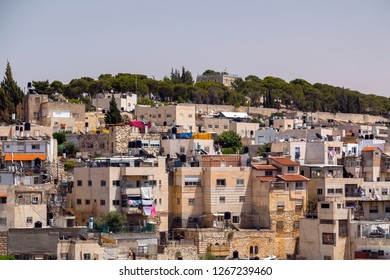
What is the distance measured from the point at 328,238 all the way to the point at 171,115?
12138mm

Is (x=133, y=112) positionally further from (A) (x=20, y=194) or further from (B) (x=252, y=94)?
(A) (x=20, y=194)

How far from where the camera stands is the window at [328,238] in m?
17.7

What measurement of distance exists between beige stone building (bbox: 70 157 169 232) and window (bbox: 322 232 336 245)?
2544 millimetres

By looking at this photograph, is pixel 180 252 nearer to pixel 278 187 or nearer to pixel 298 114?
pixel 278 187

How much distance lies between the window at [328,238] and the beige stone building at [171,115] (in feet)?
37.4

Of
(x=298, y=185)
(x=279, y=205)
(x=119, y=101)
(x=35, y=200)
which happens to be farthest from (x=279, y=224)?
(x=119, y=101)

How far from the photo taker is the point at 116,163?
1916 centimetres

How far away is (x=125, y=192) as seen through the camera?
18.6 m

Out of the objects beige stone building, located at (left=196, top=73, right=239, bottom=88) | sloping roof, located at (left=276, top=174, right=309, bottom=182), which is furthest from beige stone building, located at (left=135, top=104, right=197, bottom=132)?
beige stone building, located at (left=196, top=73, right=239, bottom=88)

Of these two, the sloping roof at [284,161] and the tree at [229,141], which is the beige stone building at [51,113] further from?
the sloping roof at [284,161]

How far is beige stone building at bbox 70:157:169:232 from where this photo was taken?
18.6 m

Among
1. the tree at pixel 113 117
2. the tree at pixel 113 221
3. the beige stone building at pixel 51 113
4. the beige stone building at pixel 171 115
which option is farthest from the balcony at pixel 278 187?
the beige stone building at pixel 171 115

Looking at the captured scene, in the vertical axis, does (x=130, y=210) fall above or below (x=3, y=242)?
above
